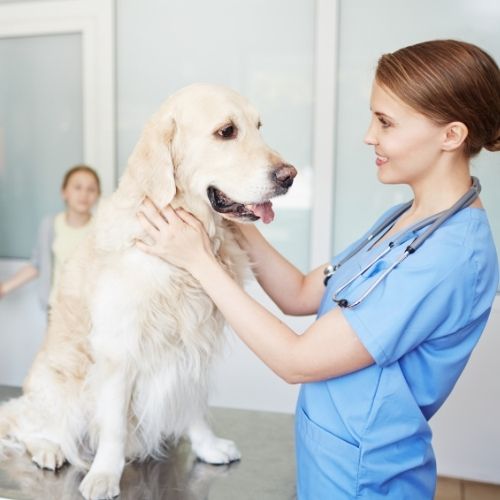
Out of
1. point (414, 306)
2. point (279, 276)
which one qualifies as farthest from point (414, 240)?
point (279, 276)

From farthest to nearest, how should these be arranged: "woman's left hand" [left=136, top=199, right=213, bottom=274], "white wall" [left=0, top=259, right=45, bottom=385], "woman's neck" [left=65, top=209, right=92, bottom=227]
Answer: "white wall" [left=0, top=259, right=45, bottom=385], "woman's neck" [left=65, top=209, right=92, bottom=227], "woman's left hand" [left=136, top=199, right=213, bottom=274]

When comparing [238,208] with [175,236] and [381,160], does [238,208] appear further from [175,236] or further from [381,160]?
[381,160]

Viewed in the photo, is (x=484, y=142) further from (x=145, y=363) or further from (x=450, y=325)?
(x=145, y=363)

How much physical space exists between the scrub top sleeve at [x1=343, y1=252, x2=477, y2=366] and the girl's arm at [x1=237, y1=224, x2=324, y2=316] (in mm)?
470

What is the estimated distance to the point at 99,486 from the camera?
1.38 meters

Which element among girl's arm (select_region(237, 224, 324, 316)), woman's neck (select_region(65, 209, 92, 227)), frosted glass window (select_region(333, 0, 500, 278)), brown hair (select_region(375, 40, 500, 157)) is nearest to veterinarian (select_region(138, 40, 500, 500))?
brown hair (select_region(375, 40, 500, 157))

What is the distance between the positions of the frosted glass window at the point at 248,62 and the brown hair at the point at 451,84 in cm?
221

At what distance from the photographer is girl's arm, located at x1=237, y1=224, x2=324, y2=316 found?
160 cm

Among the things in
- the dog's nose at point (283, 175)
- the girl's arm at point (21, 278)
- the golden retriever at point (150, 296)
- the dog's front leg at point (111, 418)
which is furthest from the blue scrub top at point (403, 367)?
the girl's arm at point (21, 278)

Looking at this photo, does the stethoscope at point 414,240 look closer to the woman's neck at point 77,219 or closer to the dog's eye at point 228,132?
the dog's eye at point 228,132

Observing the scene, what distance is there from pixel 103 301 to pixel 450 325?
77cm

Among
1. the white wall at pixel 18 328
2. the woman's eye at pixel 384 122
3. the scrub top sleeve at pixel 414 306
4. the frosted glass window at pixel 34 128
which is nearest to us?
the scrub top sleeve at pixel 414 306

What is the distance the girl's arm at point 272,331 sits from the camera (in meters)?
1.15

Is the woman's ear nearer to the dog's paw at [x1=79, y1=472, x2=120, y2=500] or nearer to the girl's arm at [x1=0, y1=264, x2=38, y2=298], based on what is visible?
the dog's paw at [x1=79, y1=472, x2=120, y2=500]
